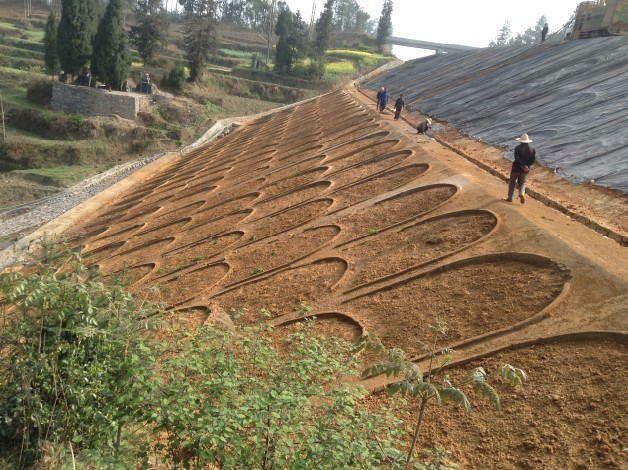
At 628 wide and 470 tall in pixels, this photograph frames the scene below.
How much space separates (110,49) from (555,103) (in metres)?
27.5

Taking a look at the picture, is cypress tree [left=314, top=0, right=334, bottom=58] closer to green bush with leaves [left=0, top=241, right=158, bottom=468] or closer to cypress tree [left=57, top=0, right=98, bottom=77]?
cypress tree [left=57, top=0, right=98, bottom=77]

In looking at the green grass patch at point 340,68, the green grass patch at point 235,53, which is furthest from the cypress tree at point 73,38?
the green grass patch at point 235,53

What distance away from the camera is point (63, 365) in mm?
4777

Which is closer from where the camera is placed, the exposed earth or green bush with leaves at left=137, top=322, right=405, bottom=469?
green bush with leaves at left=137, top=322, right=405, bottom=469

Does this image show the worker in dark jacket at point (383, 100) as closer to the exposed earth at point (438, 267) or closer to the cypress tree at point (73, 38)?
the exposed earth at point (438, 267)

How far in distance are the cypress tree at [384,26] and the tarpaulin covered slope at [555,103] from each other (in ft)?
153

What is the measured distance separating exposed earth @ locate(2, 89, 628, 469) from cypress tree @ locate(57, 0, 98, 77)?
1912cm

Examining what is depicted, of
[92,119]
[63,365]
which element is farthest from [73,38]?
[63,365]

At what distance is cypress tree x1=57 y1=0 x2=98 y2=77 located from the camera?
34.1 meters

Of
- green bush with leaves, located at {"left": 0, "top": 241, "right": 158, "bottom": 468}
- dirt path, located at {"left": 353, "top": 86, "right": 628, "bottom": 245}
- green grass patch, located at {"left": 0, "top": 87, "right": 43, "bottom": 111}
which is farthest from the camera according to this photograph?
green grass patch, located at {"left": 0, "top": 87, "right": 43, "bottom": 111}

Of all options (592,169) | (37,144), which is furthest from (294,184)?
(37,144)

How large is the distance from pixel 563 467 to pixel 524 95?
16783 mm

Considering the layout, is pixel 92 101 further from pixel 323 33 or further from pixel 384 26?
pixel 384 26

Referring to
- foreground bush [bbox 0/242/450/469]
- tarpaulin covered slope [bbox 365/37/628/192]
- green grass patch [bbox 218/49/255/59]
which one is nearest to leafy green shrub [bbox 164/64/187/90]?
tarpaulin covered slope [bbox 365/37/628/192]
